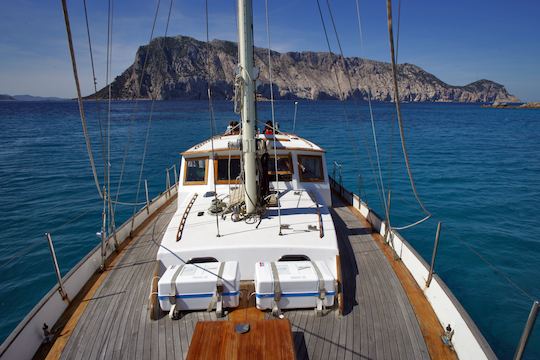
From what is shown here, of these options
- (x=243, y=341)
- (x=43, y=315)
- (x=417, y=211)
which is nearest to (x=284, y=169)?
(x=243, y=341)

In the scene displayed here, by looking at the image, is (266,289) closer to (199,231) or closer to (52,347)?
(199,231)

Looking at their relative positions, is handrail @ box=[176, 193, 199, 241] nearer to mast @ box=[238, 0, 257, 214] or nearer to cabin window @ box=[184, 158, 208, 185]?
cabin window @ box=[184, 158, 208, 185]

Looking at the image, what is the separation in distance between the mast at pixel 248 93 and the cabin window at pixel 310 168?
9.86ft

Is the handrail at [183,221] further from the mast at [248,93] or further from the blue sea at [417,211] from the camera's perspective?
the blue sea at [417,211]

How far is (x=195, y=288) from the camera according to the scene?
4383 millimetres

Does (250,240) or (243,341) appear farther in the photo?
(250,240)

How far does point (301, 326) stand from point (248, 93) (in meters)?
3.93

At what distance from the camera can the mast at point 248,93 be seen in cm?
498

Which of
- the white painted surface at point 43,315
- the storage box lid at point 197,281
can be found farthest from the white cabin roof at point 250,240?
the white painted surface at point 43,315

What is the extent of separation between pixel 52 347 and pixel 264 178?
4387mm

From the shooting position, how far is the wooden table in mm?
3197

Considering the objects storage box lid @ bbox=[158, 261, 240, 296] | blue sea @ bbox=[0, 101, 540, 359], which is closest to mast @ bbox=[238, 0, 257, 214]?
storage box lid @ bbox=[158, 261, 240, 296]

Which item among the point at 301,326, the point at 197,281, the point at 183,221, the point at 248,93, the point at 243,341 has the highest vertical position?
the point at 248,93

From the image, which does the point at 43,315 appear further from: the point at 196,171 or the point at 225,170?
the point at 225,170
